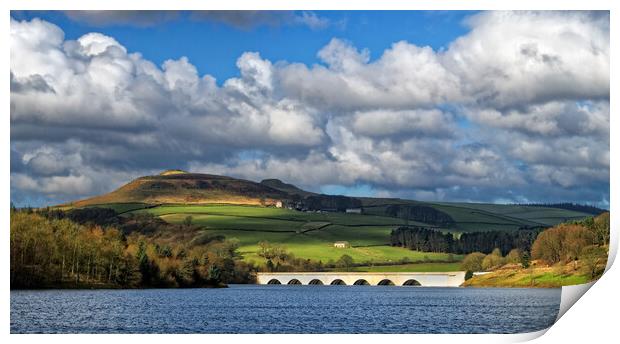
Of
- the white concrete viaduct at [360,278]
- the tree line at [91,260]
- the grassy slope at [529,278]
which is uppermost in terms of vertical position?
the tree line at [91,260]

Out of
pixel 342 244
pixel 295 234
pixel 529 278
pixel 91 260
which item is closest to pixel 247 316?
pixel 91 260

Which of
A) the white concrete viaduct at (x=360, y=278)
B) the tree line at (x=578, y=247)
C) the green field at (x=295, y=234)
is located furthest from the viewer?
the green field at (x=295, y=234)

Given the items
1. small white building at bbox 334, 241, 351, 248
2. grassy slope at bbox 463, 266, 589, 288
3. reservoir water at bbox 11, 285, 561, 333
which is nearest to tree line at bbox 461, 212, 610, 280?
grassy slope at bbox 463, 266, 589, 288

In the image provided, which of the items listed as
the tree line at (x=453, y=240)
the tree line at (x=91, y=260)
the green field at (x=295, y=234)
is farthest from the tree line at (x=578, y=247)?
the tree line at (x=91, y=260)

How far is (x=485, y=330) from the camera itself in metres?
52.7

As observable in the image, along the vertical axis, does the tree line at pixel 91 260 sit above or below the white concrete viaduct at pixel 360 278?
above

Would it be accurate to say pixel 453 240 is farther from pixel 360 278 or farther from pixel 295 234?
pixel 360 278

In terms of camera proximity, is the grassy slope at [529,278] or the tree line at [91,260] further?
the grassy slope at [529,278]

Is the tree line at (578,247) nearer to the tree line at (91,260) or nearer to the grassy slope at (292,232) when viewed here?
the grassy slope at (292,232)

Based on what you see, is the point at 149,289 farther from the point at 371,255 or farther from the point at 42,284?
the point at 371,255

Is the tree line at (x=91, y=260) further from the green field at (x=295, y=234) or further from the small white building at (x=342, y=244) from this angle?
the small white building at (x=342, y=244)

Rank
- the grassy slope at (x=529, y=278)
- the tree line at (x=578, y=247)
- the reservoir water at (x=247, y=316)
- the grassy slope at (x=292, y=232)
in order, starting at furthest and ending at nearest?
the grassy slope at (x=292, y=232) → the grassy slope at (x=529, y=278) → the tree line at (x=578, y=247) → the reservoir water at (x=247, y=316)
